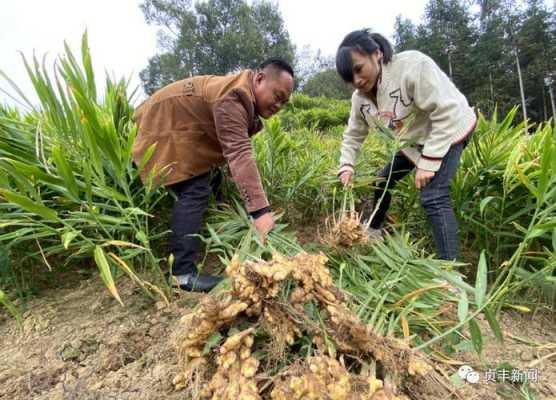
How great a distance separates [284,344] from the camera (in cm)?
62

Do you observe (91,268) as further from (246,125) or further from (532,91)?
(532,91)

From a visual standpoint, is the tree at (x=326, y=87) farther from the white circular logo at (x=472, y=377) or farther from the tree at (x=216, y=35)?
the white circular logo at (x=472, y=377)

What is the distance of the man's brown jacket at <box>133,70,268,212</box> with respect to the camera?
1.21 meters

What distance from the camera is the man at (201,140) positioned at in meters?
1.21

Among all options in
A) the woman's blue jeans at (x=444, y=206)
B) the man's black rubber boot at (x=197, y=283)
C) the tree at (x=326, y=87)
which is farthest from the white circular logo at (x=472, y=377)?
the tree at (x=326, y=87)

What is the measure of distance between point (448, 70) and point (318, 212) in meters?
27.6

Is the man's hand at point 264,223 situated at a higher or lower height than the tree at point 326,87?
lower

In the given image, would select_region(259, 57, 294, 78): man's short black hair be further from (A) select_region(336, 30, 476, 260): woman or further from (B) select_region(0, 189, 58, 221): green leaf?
(B) select_region(0, 189, 58, 221): green leaf

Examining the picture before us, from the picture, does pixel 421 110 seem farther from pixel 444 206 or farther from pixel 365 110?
pixel 444 206

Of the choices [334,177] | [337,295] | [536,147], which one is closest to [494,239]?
[536,147]

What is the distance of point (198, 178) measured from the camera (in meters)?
1.33

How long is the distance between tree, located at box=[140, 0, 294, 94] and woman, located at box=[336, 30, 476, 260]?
23.1 meters

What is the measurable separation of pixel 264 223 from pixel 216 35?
26298 mm

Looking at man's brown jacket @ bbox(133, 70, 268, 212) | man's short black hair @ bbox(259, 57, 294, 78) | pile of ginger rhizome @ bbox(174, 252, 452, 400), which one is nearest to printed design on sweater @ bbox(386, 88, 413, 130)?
man's short black hair @ bbox(259, 57, 294, 78)
